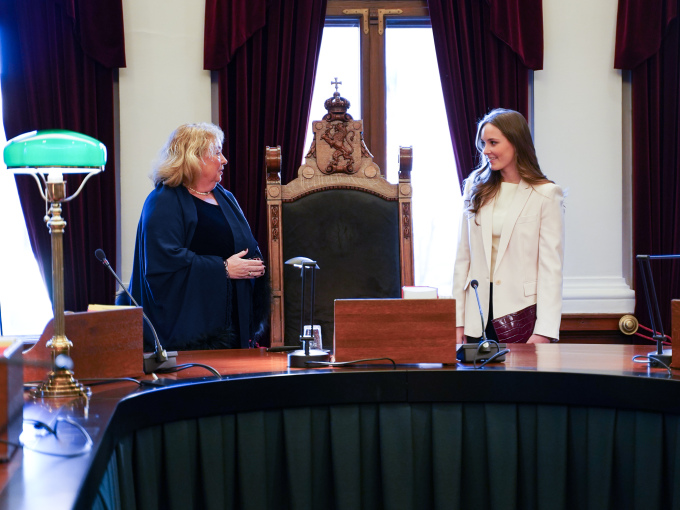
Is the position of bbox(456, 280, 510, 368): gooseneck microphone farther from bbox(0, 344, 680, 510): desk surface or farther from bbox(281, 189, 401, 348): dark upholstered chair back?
bbox(281, 189, 401, 348): dark upholstered chair back

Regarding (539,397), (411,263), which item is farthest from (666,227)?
(539,397)

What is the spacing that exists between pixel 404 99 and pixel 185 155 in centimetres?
147

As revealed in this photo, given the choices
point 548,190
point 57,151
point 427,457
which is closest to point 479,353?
point 427,457

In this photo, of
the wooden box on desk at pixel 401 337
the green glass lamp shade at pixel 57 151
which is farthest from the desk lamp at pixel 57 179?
the wooden box on desk at pixel 401 337

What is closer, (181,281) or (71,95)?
(181,281)

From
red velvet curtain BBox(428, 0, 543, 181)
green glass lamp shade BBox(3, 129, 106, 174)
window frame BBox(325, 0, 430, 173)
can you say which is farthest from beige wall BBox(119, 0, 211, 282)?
green glass lamp shade BBox(3, 129, 106, 174)

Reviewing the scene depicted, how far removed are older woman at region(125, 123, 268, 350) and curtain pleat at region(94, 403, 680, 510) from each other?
1.10 m

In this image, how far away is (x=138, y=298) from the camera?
2912 mm

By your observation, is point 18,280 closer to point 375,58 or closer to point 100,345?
point 375,58

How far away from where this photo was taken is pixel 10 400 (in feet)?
3.63

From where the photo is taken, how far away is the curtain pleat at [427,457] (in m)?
1.72

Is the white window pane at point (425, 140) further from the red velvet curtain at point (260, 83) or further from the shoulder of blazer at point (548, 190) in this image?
the shoulder of blazer at point (548, 190)

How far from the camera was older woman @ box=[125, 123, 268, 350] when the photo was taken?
2.81 m

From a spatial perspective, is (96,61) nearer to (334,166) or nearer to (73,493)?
(334,166)
